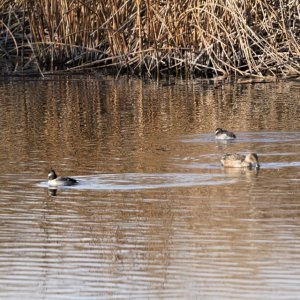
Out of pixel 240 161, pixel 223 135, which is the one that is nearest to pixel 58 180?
pixel 240 161

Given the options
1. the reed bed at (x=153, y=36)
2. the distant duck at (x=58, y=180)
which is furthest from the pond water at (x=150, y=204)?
the reed bed at (x=153, y=36)

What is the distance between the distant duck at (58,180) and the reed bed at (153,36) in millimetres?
8505

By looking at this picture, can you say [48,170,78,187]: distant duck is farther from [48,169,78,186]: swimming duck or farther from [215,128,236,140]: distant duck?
[215,128,236,140]: distant duck

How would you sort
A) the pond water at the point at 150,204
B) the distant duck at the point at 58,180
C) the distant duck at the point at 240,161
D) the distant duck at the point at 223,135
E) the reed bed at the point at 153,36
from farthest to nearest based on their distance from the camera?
the reed bed at the point at 153,36, the distant duck at the point at 223,135, the distant duck at the point at 240,161, the distant duck at the point at 58,180, the pond water at the point at 150,204

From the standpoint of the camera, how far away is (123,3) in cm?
1866

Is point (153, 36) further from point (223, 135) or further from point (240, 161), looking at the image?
point (240, 161)

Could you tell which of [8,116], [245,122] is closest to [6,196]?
[245,122]

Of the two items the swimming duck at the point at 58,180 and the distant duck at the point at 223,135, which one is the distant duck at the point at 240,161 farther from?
the distant duck at the point at 223,135

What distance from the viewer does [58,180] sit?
851cm

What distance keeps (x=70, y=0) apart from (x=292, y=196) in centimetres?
1150

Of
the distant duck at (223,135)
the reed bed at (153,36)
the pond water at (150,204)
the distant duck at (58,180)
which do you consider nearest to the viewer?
the pond water at (150,204)

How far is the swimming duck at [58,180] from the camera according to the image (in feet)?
27.9

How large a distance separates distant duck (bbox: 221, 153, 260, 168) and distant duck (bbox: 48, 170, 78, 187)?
53.6 inches

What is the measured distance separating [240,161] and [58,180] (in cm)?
158
